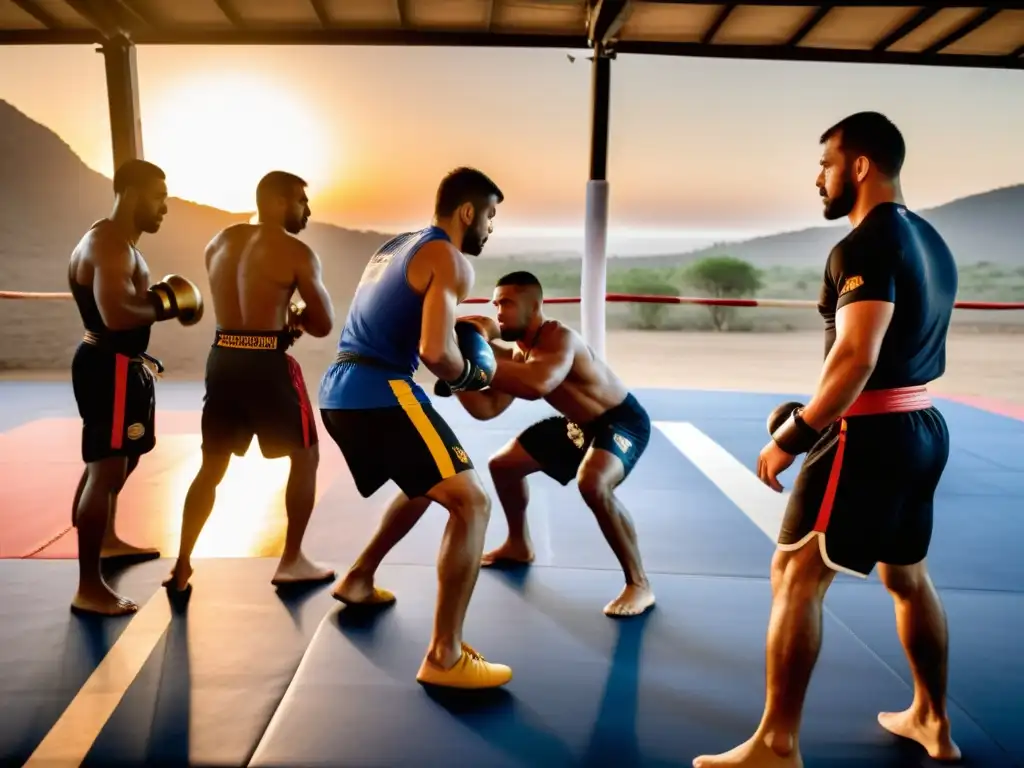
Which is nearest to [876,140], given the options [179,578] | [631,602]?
[631,602]

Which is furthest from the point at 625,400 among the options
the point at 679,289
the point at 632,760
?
the point at 679,289

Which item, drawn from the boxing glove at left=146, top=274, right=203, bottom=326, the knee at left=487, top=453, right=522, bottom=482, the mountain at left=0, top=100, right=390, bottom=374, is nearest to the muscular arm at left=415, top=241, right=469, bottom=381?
the knee at left=487, top=453, right=522, bottom=482

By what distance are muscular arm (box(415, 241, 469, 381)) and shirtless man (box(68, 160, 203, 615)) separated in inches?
45.0

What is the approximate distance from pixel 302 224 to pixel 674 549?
7.30 feet

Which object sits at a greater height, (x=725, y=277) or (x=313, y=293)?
(x=725, y=277)

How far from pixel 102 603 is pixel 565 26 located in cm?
631

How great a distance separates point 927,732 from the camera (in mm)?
1869

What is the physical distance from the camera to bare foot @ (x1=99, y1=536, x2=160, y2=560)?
3119mm

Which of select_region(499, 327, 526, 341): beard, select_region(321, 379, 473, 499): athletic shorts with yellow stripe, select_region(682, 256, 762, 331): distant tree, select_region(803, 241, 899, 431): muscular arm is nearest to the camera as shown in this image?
select_region(803, 241, 899, 431): muscular arm

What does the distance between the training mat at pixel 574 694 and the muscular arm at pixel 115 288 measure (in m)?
1.34

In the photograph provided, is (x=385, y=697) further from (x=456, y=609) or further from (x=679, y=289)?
(x=679, y=289)

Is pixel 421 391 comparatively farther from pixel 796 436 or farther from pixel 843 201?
pixel 843 201

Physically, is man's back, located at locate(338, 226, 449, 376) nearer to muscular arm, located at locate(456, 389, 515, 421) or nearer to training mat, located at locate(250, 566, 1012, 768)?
muscular arm, located at locate(456, 389, 515, 421)

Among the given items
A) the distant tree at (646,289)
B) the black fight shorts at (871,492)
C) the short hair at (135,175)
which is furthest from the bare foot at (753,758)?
the distant tree at (646,289)
